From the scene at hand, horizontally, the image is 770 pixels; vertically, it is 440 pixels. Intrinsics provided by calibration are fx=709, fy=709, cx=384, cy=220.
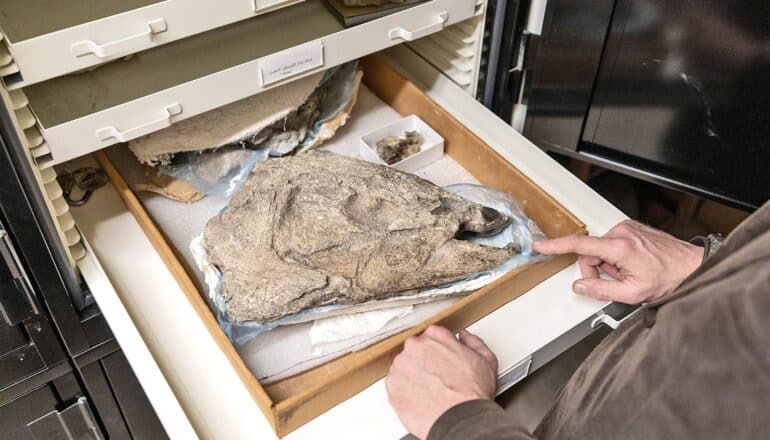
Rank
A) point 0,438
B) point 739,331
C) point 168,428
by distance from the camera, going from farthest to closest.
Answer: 1. point 0,438
2. point 168,428
3. point 739,331

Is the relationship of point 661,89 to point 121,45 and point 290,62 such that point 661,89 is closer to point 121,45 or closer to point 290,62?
point 290,62

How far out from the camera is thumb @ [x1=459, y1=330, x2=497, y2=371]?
2.46 ft

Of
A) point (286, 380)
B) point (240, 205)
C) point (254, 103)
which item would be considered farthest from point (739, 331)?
point (254, 103)

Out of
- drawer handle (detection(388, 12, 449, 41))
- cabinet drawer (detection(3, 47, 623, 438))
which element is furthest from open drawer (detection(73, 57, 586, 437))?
drawer handle (detection(388, 12, 449, 41))

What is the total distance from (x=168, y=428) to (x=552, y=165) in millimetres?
591

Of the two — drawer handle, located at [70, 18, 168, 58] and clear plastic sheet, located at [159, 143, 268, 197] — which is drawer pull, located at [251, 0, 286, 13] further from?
clear plastic sheet, located at [159, 143, 268, 197]

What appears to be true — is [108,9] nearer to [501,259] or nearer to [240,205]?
[240,205]

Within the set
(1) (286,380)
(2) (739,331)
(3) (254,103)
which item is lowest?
(1) (286,380)

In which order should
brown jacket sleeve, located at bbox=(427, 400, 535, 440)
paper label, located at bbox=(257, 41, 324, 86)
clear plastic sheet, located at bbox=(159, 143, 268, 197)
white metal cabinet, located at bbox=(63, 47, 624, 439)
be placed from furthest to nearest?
clear plastic sheet, located at bbox=(159, 143, 268, 197), paper label, located at bbox=(257, 41, 324, 86), white metal cabinet, located at bbox=(63, 47, 624, 439), brown jacket sleeve, located at bbox=(427, 400, 535, 440)

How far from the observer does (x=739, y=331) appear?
51cm

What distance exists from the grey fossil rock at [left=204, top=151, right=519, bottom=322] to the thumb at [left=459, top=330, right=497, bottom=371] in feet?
0.28

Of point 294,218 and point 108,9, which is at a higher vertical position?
point 108,9

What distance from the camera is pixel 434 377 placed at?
0.70 metres

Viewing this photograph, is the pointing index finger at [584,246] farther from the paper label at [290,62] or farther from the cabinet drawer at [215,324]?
the paper label at [290,62]
